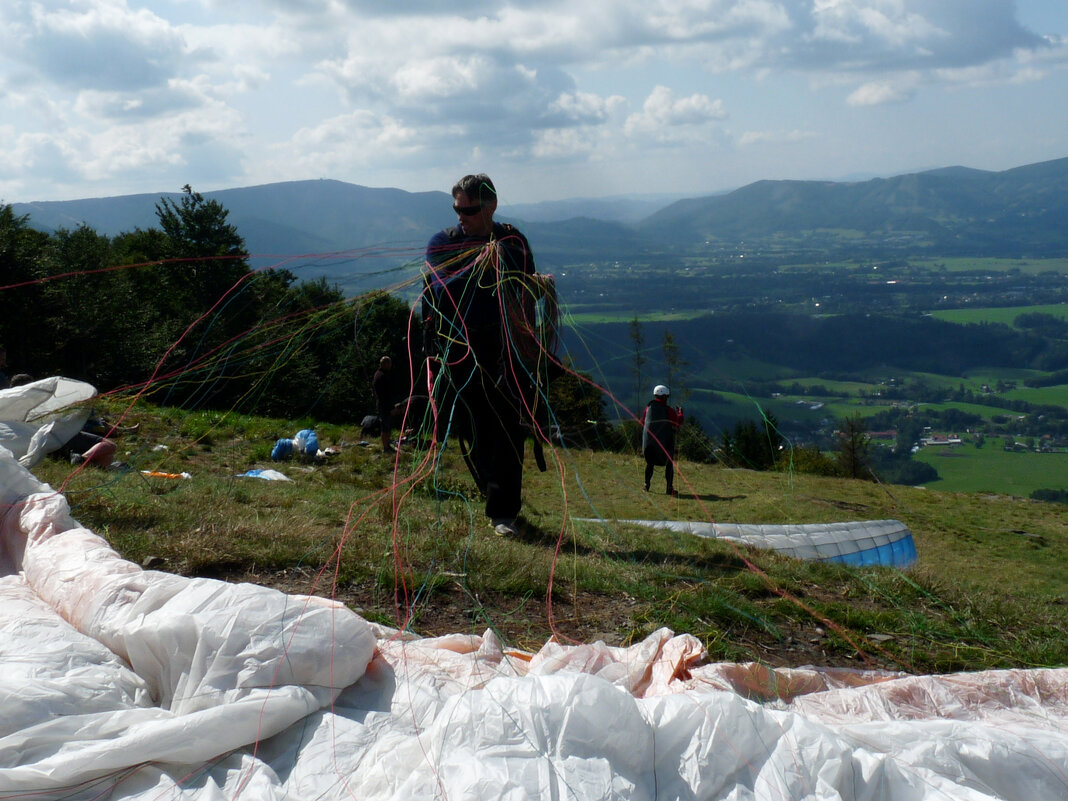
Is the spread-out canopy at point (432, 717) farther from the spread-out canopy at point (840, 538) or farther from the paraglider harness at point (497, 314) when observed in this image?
the spread-out canopy at point (840, 538)

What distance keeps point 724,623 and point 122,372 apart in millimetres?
23196

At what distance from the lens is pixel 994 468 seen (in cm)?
3209

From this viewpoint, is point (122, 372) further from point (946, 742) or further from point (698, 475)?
point (946, 742)

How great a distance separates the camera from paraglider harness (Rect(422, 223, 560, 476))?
3.77 m

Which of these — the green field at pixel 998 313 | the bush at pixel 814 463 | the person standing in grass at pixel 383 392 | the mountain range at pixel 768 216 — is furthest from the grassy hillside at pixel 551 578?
the green field at pixel 998 313

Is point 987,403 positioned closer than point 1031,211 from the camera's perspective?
Yes

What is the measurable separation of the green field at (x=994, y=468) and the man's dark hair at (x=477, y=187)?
2577 centimetres

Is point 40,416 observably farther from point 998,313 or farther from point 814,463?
point 998,313

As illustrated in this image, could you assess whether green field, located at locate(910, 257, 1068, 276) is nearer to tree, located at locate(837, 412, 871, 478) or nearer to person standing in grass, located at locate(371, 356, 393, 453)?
tree, located at locate(837, 412, 871, 478)

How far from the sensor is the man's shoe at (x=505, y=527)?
14.0 feet

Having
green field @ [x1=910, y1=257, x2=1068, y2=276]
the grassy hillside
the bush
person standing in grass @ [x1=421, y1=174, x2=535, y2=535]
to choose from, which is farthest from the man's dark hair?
green field @ [x1=910, y1=257, x2=1068, y2=276]

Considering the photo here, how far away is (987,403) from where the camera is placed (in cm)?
4125

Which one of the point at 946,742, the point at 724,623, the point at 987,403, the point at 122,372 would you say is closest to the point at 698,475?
the point at 724,623

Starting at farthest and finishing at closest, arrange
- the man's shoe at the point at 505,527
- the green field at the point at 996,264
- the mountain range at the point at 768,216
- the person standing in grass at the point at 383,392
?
1. the green field at the point at 996,264
2. the mountain range at the point at 768,216
3. the person standing in grass at the point at 383,392
4. the man's shoe at the point at 505,527
